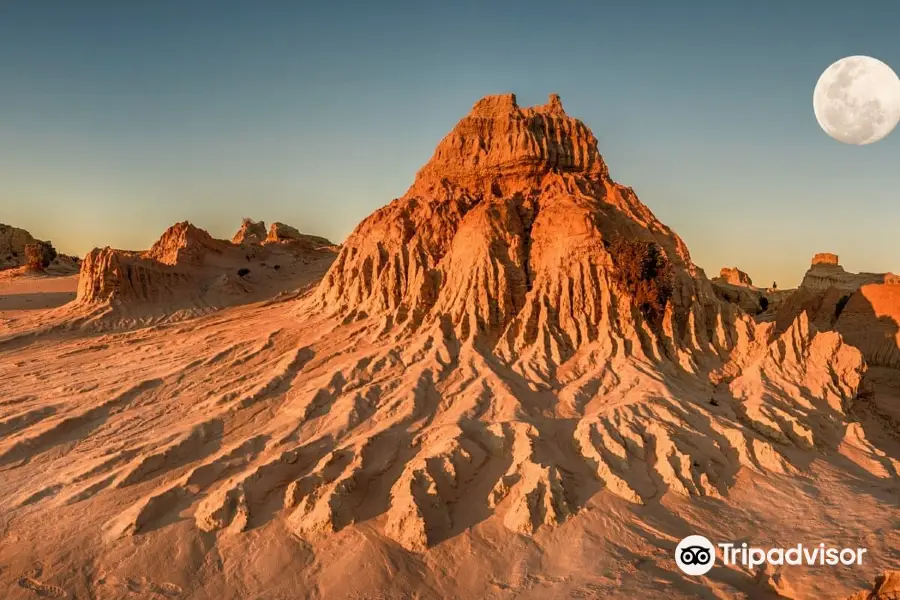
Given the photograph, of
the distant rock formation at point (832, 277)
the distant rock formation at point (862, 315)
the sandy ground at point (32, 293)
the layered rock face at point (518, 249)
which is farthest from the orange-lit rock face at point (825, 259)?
the sandy ground at point (32, 293)

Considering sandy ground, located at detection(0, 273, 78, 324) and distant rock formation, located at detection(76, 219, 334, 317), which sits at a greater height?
distant rock formation, located at detection(76, 219, 334, 317)

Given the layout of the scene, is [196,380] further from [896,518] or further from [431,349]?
[896,518]

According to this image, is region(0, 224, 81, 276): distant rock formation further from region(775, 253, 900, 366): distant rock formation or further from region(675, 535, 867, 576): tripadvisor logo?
region(775, 253, 900, 366): distant rock formation

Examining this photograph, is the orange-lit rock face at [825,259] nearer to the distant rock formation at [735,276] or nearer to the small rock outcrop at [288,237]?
the distant rock formation at [735,276]

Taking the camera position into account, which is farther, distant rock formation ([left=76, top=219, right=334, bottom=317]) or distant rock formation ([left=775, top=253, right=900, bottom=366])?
distant rock formation ([left=76, top=219, right=334, bottom=317])

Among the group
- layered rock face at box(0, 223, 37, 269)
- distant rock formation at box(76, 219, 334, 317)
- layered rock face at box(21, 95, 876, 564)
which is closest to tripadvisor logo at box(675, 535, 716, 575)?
layered rock face at box(21, 95, 876, 564)
